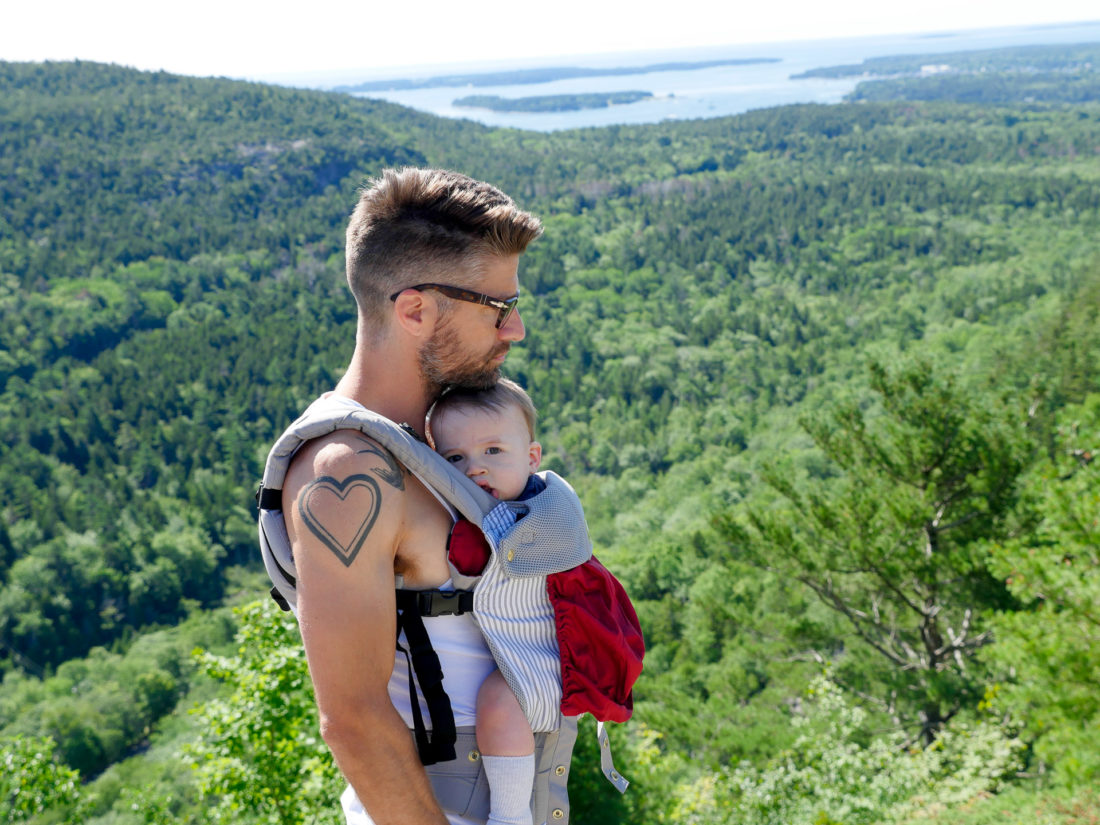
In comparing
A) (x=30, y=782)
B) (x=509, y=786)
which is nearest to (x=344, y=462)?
(x=509, y=786)

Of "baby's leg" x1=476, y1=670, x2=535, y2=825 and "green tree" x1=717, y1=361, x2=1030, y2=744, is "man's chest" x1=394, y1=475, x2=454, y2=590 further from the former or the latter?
"green tree" x1=717, y1=361, x2=1030, y2=744

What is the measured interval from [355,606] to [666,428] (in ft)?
292

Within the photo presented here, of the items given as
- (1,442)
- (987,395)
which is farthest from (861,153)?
(987,395)

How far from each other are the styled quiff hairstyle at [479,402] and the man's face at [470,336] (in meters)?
0.08

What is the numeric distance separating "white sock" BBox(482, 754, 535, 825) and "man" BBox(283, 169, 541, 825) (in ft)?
0.26

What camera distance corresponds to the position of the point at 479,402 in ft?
8.14

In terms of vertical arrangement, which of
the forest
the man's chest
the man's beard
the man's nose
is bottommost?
the forest

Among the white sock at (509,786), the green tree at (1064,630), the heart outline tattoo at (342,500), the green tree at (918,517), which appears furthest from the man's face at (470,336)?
the green tree at (918,517)

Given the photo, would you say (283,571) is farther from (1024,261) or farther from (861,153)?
(861,153)

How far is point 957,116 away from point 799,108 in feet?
110

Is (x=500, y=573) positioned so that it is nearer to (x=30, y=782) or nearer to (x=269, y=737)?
(x=269, y=737)

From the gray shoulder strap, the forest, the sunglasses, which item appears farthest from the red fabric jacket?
the forest

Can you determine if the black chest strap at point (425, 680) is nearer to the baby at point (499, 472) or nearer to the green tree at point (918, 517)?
the baby at point (499, 472)

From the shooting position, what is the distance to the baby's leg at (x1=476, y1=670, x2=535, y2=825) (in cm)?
215
